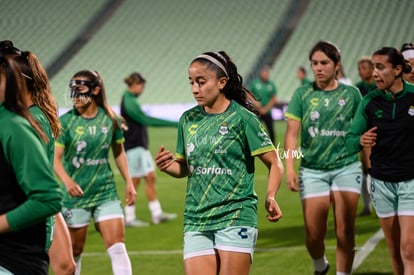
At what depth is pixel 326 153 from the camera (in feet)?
25.6

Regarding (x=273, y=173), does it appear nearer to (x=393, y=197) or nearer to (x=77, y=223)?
(x=393, y=197)

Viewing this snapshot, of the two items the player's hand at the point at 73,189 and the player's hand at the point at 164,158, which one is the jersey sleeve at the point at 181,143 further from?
the player's hand at the point at 73,189

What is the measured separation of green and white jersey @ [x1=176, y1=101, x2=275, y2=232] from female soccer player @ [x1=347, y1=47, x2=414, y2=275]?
5.06ft

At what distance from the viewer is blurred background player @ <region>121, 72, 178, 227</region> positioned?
12820mm

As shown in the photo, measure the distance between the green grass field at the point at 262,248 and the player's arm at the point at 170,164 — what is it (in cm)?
351

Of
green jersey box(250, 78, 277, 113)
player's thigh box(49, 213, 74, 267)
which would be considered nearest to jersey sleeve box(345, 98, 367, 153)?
player's thigh box(49, 213, 74, 267)

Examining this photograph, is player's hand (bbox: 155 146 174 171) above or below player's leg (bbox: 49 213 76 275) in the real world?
above

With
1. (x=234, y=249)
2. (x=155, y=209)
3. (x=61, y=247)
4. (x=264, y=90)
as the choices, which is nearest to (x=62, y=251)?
(x=61, y=247)

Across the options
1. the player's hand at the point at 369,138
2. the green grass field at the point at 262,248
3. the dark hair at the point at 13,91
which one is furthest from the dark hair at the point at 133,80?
the dark hair at the point at 13,91

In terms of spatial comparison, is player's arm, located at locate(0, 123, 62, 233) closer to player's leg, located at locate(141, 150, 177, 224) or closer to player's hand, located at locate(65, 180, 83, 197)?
player's hand, located at locate(65, 180, 83, 197)

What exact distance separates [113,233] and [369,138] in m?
2.32

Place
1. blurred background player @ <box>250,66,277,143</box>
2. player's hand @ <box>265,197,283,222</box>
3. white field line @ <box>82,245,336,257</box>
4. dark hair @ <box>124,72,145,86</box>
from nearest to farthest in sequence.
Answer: player's hand @ <box>265,197,283,222</box>
white field line @ <box>82,245,336,257</box>
dark hair @ <box>124,72,145,86</box>
blurred background player @ <box>250,66,277,143</box>

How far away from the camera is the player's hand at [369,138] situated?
21.8 feet

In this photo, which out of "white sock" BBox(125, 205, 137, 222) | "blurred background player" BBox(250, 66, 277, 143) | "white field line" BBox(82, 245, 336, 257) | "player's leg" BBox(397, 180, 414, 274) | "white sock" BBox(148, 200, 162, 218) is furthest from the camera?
"blurred background player" BBox(250, 66, 277, 143)
